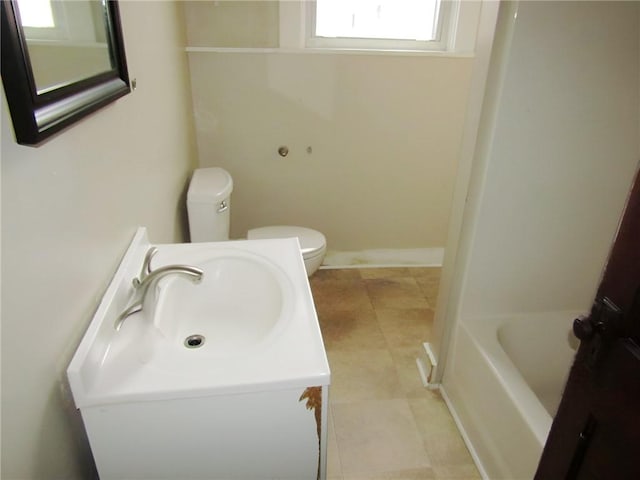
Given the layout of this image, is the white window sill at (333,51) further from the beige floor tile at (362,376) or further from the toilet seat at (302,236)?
the beige floor tile at (362,376)

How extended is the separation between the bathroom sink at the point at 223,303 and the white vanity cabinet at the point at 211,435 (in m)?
0.24

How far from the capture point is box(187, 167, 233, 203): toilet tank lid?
1.88 meters

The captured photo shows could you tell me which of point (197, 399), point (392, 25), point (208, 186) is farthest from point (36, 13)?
point (392, 25)

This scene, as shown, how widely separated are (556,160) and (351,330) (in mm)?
1264

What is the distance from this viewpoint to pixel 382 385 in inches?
77.0

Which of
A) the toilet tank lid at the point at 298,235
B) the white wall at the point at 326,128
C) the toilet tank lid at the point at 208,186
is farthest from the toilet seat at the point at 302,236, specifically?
the toilet tank lid at the point at 208,186

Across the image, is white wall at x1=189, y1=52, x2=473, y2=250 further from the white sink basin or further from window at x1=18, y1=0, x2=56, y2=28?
window at x1=18, y1=0, x2=56, y2=28

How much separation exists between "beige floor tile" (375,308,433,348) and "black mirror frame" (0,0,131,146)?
1758mm

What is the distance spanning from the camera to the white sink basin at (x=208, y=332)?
2.77 ft

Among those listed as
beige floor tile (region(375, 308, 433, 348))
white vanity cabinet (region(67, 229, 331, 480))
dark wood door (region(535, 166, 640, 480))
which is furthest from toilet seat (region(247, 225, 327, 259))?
dark wood door (region(535, 166, 640, 480))

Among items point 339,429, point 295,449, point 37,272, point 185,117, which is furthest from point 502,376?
point 185,117

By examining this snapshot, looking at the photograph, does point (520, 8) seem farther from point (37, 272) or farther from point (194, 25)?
point (194, 25)

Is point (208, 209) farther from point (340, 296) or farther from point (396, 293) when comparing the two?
point (396, 293)

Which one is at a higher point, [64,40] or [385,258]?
[64,40]
